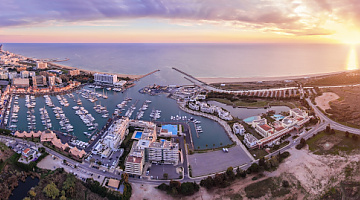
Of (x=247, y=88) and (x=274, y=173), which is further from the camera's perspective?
(x=247, y=88)

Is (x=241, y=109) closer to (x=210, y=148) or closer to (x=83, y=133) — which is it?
(x=210, y=148)

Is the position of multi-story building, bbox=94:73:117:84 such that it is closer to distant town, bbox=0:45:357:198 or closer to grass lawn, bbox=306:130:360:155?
distant town, bbox=0:45:357:198

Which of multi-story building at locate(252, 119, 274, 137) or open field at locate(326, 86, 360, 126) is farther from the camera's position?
open field at locate(326, 86, 360, 126)

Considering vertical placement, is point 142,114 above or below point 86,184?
above

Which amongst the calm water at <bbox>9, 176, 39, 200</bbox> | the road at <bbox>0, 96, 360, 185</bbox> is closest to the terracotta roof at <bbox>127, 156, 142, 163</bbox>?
the road at <bbox>0, 96, 360, 185</bbox>

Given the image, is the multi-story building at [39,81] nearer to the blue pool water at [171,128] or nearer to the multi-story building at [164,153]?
the blue pool water at [171,128]

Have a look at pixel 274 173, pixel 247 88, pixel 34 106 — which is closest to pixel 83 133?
pixel 34 106

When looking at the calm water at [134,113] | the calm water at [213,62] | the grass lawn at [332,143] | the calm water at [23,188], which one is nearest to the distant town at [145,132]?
the calm water at [134,113]
